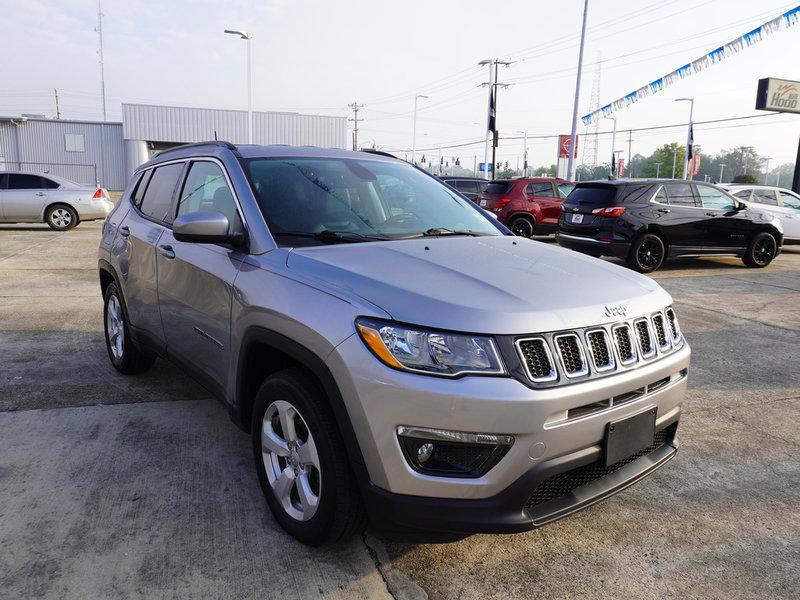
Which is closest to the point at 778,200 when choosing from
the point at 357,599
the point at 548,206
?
the point at 548,206

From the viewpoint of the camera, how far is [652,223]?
1091cm

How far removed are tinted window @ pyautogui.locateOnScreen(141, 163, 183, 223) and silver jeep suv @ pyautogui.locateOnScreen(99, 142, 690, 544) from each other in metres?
0.60

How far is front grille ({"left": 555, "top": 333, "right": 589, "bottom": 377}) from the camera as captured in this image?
2.24m

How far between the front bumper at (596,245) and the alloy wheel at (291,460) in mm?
9182

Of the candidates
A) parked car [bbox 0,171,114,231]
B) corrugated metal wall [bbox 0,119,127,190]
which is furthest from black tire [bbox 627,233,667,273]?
corrugated metal wall [bbox 0,119,127,190]

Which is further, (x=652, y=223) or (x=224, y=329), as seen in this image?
(x=652, y=223)

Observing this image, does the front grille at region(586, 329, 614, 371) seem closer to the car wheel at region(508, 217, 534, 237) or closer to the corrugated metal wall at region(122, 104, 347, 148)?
the car wheel at region(508, 217, 534, 237)

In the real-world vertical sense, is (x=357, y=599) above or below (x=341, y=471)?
below

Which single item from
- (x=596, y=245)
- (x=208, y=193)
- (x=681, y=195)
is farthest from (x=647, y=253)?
(x=208, y=193)

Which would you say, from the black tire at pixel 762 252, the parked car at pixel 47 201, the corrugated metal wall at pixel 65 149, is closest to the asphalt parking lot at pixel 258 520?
the black tire at pixel 762 252

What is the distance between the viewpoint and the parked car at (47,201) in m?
15.6

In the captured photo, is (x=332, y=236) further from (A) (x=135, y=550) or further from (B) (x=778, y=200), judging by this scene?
(B) (x=778, y=200)

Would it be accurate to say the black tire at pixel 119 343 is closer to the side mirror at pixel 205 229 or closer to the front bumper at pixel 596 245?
the side mirror at pixel 205 229

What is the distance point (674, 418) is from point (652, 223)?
29.3 feet
